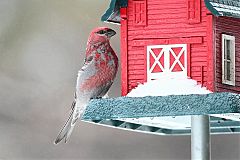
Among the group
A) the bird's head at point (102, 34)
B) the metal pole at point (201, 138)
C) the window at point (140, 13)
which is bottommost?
the metal pole at point (201, 138)

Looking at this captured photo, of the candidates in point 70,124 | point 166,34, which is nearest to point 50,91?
point 70,124

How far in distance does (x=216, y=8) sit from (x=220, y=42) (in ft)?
0.35

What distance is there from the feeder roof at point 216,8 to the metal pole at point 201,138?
308 millimetres

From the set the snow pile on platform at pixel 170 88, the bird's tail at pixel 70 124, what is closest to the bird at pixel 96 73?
the bird's tail at pixel 70 124

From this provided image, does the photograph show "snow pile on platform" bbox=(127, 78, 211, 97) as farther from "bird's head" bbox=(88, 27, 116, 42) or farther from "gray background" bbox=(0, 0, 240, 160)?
"gray background" bbox=(0, 0, 240, 160)

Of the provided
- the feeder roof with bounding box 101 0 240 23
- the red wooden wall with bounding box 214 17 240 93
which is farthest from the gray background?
the red wooden wall with bounding box 214 17 240 93

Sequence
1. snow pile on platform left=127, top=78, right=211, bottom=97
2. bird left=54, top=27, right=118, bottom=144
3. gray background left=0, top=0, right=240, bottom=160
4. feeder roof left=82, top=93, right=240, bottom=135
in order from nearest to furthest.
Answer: feeder roof left=82, top=93, right=240, bottom=135, snow pile on platform left=127, top=78, right=211, bottom=97, bird left=54, top=27, right=118, bottom=144, gray background left=0, top=0, right=240, bottom=160

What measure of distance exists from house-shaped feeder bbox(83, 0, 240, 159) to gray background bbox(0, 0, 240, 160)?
2.41 metres

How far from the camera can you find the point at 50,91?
691 cm

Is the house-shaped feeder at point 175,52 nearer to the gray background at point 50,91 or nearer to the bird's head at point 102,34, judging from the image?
the bird's head at point 102,34

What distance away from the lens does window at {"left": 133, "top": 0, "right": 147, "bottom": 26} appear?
4.07m

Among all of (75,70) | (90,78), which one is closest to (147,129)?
(90,78)

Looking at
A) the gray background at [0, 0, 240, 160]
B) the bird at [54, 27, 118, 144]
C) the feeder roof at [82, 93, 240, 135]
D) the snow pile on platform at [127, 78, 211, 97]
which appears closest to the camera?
the feeder roof at [82, 93, 240, 135]

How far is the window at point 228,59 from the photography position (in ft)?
13.1
